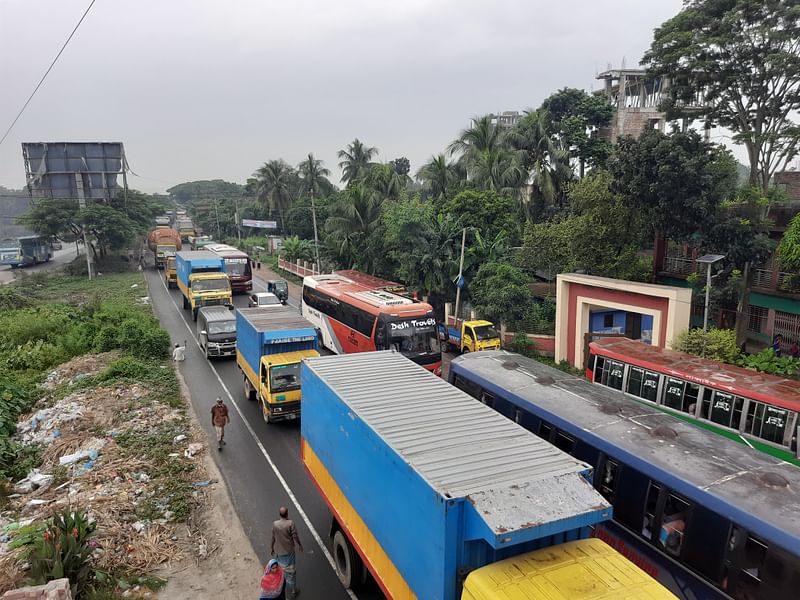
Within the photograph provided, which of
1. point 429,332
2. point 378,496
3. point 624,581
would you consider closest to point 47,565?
point 378,496

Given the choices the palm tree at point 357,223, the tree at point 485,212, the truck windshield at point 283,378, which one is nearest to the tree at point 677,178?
the tree at point 485,212

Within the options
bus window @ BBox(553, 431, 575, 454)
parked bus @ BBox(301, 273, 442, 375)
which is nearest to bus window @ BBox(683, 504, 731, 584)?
bus window @ BBox(553, 431, 575, 454)

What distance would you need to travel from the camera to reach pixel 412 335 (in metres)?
19.5

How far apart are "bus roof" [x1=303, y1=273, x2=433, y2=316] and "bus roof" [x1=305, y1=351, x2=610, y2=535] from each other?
9687mm

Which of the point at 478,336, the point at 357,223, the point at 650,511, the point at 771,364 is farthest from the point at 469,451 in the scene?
the point at 357,223

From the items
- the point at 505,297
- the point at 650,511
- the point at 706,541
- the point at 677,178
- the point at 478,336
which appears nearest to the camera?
the point at 706,541

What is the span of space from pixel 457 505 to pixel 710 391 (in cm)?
954

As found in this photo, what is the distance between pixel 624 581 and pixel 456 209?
2792cm

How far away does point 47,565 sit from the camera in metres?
8.67

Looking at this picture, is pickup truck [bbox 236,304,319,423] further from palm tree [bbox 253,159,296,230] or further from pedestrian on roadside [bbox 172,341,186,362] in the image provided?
palm tree [bbox 253,159,296,230]

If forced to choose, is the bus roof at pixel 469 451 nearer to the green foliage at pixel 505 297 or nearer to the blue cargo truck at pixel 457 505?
the blue cargo truck at pixel 457 505

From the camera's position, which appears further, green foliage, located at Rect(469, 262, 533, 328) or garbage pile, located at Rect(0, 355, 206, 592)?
green foliage, located at Rect(469, 262, 533, 328)

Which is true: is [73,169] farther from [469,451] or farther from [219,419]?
[469,451]

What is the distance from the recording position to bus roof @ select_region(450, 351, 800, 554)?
687 cm
